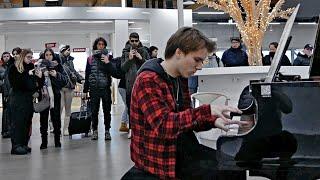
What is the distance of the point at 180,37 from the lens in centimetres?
232

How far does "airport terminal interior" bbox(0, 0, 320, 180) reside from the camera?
2.40 m

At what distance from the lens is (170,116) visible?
225 cm

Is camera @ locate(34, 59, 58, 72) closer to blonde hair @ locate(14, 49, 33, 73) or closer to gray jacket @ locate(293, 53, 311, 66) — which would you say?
blonde hair @ locate(14, 49, 33, 73)

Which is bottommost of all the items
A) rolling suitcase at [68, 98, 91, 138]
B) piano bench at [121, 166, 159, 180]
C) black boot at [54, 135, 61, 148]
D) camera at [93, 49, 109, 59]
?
black boot at [54, 135, 61, 148]

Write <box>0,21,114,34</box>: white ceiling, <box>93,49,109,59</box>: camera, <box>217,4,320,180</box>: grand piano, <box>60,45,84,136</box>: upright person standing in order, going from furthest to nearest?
<box>0,21,114,34</box>: white ceiling, <box>60,45,84,136</box>: upright person standing, <box>93,49,109,59</box>: camera, <box>217,4,320,180</box>: grand piano

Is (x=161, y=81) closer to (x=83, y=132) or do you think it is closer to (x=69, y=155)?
(x=69, y=155)

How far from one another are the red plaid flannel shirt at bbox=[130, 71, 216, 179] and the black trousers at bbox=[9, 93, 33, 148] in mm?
4879

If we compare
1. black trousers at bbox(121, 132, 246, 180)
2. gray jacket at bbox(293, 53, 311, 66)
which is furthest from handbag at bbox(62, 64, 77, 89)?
black trousers at bbox(121, 132, 246, 180)

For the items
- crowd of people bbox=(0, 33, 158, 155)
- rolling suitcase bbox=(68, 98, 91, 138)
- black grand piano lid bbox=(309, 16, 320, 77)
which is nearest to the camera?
black grand piano lid bbox=(309, 16, 320, 77)

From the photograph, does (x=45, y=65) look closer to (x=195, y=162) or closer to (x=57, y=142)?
(x=57, y=142)

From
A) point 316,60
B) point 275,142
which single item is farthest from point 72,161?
point 275,142

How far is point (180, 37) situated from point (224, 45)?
25.6m

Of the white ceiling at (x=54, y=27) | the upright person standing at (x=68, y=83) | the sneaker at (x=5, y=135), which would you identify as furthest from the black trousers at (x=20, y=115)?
the white ceiling at (x=54, y=27)

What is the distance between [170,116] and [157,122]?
0.07 metres
